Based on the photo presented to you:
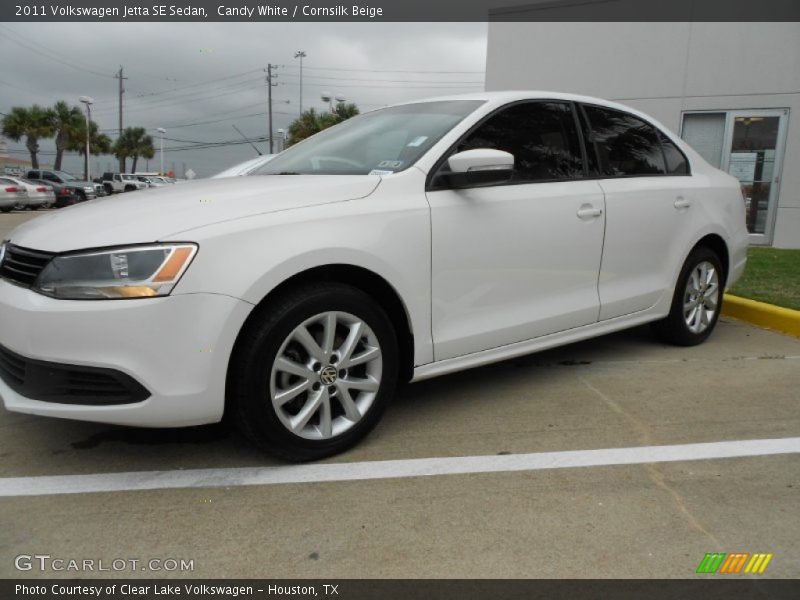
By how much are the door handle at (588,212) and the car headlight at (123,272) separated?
2.05 metres

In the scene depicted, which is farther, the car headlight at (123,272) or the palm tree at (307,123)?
the palm tree at (307,123)

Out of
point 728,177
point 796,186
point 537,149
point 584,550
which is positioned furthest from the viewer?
point 796,186

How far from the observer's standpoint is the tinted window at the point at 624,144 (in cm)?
378

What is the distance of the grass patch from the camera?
5.41 metres

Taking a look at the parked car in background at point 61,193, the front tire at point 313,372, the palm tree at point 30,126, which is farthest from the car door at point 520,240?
the palm tree at point 30,126

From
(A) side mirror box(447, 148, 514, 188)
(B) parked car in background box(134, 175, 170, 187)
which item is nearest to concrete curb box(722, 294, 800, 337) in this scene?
(A) side mirror box(447, 148, 514, 188)

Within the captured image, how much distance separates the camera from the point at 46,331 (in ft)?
7.55

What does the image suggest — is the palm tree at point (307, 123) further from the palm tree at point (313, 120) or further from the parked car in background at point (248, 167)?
the parked car in background at point (248, 167)

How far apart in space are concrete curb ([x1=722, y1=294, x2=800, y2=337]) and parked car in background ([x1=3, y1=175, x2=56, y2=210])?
78.9 ft

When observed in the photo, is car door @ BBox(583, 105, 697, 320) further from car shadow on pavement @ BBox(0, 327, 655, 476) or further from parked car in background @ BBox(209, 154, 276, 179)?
parked car in background @ BBox(209, 154, 276, 179)
